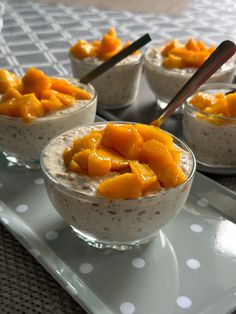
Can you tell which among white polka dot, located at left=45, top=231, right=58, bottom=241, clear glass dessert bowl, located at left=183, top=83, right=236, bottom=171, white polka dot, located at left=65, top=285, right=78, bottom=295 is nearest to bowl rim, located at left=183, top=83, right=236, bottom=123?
clear glass dessert bowl, located at left=183, top=83, right=236, bottom=171

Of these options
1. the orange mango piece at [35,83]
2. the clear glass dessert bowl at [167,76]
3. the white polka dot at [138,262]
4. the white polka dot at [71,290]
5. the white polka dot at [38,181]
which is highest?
the orange mango piece at [35,83]

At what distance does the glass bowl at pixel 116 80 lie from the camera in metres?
1.85

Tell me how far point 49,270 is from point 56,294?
61mm

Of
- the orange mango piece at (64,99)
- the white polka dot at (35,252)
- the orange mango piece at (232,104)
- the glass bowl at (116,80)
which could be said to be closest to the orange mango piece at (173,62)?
the glass bowl at (116,80)

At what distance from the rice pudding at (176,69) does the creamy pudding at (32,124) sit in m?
0.40

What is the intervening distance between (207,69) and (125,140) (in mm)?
434

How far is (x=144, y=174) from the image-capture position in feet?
3.45

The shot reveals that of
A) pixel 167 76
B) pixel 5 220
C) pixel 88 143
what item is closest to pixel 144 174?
pixel 88 143

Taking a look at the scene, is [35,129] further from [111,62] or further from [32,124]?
[111,62]

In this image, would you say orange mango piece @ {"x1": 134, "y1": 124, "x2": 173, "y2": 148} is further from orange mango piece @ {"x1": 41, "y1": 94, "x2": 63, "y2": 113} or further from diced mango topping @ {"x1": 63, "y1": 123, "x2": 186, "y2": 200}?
orange mango piece @ {"x1": 41, "y1": 94, "x2": 63, "y2": 113}

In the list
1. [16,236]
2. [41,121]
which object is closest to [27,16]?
[41,121]

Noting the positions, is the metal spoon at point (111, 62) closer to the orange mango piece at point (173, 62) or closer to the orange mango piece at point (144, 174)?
the orange mango piece at point (173, 62)

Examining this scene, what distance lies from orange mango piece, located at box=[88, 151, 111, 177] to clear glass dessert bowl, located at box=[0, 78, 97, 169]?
0.39m


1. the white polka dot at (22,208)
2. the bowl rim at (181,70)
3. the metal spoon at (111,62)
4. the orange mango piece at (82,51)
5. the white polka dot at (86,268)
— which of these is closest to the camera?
the white polka dot at (86,268)
